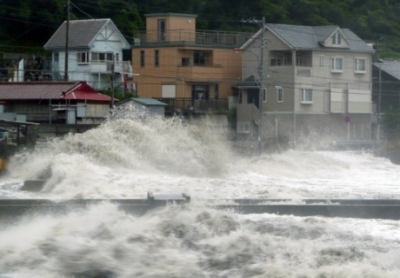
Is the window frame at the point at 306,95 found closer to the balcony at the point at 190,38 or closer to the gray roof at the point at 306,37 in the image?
the gray roof at the point at 306,37

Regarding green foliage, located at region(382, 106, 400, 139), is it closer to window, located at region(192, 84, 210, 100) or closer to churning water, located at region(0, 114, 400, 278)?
window, located at region(192, 84, 210, 100)

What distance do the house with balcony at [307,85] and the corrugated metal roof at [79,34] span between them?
7.95m

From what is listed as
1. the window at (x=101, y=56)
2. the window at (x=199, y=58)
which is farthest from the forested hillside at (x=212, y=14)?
the window at (x=199, y=58)

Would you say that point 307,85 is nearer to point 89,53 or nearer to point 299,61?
point 299,61

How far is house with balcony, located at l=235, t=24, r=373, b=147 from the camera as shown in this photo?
42.6 meters

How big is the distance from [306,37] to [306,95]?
327 cm

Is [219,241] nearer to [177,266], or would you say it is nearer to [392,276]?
[177,266]

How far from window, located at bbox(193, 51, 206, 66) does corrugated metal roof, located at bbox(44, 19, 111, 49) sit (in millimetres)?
5369

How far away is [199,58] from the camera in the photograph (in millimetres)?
44438

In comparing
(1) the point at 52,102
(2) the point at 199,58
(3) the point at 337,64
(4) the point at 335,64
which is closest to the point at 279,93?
(4) the point at 335,64

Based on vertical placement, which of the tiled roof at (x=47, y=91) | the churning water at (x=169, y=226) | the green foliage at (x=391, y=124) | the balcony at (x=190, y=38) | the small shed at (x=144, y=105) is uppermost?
the balcony at (x=190, y=38)

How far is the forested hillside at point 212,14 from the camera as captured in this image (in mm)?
49781

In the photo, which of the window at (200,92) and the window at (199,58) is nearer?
the window at (200,92)

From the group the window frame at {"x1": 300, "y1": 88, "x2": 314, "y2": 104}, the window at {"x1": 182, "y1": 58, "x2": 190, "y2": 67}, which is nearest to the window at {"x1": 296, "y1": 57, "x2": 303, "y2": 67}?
the window frame at {"x1": 300, "y1": 88, "x2": 314, "y2": 104}
